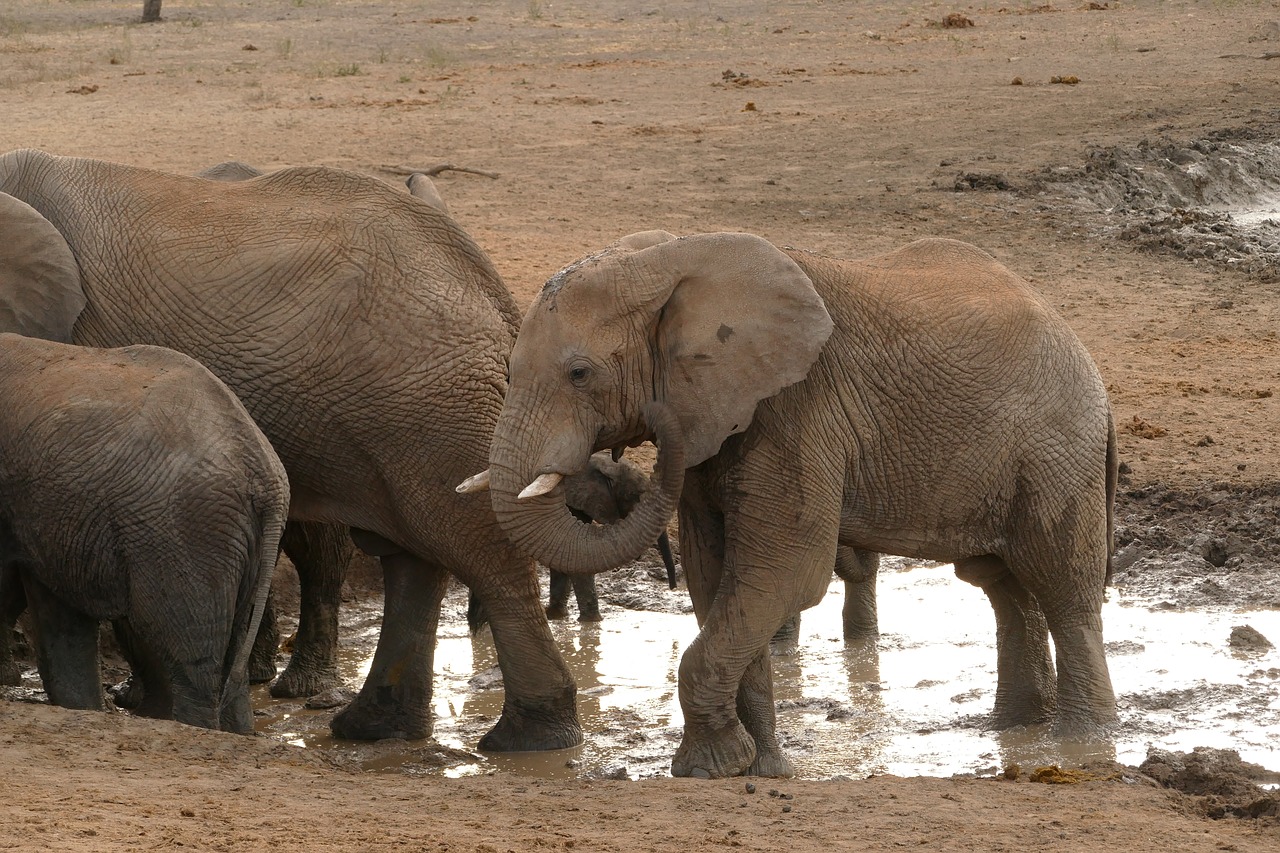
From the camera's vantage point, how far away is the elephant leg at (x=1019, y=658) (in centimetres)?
670

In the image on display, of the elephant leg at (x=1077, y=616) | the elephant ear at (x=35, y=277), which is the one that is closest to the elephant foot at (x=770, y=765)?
the elephant leg at (x=1077, y=616)

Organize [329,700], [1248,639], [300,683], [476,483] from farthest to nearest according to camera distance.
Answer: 1. [1248,639]
2. [300,683]
3. [329,700]
4. [476,483]

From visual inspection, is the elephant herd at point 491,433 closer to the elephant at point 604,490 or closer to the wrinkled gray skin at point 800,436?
the wrinkled gray skin at point 800,436

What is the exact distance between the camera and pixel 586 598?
322 inches

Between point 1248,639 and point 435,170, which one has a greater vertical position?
point 435,170

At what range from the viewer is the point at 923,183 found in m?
15.0

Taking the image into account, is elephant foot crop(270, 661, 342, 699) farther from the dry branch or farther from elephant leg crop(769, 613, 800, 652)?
the dry branch

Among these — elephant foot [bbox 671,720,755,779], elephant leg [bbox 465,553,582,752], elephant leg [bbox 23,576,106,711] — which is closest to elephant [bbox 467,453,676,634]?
elephant leg [bbox 465,553,582,752]

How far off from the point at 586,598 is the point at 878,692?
1502mm

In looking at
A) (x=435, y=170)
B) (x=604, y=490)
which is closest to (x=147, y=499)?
(x=604, y=490)

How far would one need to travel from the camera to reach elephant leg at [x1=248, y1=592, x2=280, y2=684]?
24.6 feet

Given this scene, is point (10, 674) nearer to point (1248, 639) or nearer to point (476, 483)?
point (476, 483)

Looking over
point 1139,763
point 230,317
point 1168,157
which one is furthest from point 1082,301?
point 230,317

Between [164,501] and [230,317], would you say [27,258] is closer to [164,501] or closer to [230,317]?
[230,317]
